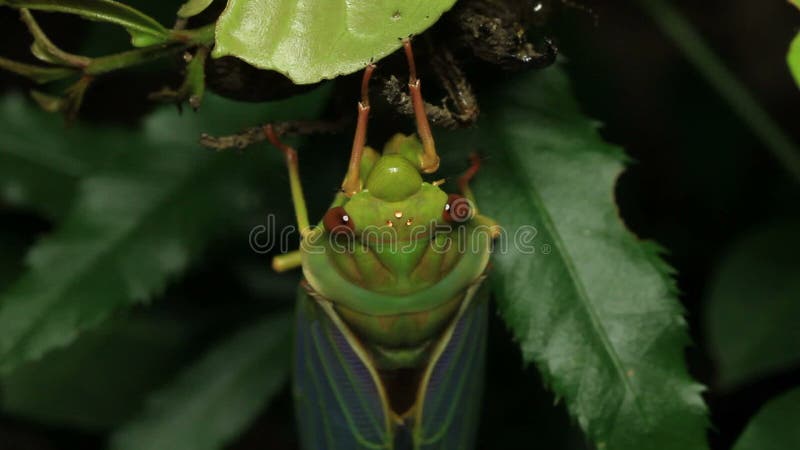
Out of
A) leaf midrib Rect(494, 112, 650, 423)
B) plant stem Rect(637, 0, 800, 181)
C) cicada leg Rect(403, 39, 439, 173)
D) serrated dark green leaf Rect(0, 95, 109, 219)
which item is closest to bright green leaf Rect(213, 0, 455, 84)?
cicada leg Rect(403, 39, 439, 173)

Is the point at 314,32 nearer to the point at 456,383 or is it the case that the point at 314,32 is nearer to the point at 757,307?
the point at 456,383

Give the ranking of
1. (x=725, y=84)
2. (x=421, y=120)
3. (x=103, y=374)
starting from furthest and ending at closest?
1. (x=103, y=374)
2. (x=725, y=84)
3. (x=421, y=120)

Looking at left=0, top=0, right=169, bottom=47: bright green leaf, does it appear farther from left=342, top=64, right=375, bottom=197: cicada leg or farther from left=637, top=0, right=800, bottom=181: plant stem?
left=637, top=0, right=800, bottom=181: plant stem

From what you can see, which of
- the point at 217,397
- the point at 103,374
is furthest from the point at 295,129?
the point at 103,374

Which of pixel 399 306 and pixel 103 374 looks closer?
pixel 399 306

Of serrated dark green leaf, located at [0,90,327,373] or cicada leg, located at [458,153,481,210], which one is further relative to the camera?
serrated dark green leaf, located at [0,90,327,373]

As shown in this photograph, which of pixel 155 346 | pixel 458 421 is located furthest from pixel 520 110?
pixel 155 346
